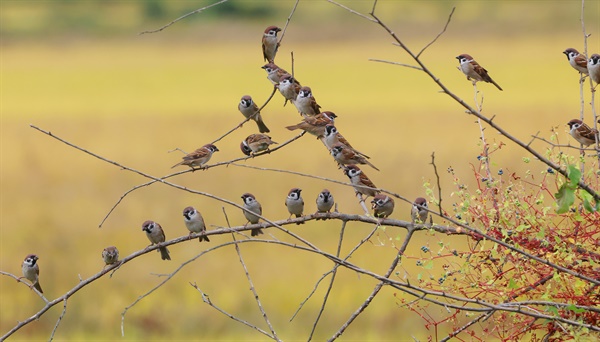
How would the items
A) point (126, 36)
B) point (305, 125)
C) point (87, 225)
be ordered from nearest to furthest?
1. point (305, 125)
2. point (87, 225)
3. point (126, 36)

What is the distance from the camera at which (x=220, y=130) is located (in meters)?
32.1

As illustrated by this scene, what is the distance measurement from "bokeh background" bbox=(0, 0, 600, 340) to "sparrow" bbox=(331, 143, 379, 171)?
0.59 m

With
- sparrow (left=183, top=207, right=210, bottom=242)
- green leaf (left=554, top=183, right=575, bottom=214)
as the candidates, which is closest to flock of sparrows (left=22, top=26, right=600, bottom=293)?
sparrow (left=183, top=207, right=210, bottom=242)

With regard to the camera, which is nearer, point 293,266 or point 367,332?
point 367,332

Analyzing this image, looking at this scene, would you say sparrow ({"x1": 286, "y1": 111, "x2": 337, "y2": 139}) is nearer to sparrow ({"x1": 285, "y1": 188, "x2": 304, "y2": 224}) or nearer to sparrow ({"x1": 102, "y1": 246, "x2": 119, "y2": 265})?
sparrow ({"x1": 102, "y1": 246, "x2": 119, "y2": 265})

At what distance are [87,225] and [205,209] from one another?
2.50 metres

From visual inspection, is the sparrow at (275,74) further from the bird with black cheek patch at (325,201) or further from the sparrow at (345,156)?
the bird with black cheek patch at (325,201)

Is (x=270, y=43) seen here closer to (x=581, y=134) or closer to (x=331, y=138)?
(x=331, y=138)

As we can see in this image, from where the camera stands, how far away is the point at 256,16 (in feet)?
214

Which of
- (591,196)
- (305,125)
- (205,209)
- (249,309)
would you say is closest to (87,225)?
(205,209)

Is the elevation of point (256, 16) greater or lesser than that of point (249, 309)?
greater

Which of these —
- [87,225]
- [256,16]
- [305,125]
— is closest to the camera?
[305,125]

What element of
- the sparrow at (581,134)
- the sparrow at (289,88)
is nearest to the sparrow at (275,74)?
the sparrow at (289,88)

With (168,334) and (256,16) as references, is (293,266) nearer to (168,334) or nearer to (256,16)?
(168,334)
